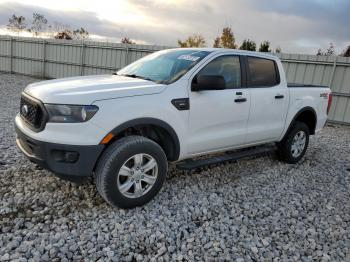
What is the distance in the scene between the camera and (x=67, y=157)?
2.83m

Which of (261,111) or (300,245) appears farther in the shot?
(261,111)

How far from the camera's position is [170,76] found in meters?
3.58

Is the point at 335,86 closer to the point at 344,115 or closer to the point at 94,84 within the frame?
the point at 344,115

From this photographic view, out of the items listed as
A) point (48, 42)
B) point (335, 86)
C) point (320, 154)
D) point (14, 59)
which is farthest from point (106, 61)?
point (320, 154)

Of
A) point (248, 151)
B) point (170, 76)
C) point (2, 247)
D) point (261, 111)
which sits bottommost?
point (2, 247)

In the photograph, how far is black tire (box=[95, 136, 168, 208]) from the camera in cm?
295

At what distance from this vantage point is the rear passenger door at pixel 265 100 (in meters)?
4.29

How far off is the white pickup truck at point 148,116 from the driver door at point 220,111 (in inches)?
0.5

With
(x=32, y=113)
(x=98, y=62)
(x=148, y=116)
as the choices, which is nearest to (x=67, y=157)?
(x=32, y=113)

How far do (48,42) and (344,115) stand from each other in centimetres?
1551

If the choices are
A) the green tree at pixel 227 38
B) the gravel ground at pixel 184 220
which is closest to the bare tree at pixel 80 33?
the green tree at pixel 227 38

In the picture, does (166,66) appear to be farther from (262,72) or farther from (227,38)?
(227,38)

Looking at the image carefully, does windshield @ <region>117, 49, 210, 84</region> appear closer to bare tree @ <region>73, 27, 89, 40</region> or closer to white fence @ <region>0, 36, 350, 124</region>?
white fence @ <region>0, 36, 350, 124</region>

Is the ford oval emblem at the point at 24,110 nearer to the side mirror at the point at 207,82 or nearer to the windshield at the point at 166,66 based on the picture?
the windshield at the point at 166,66
